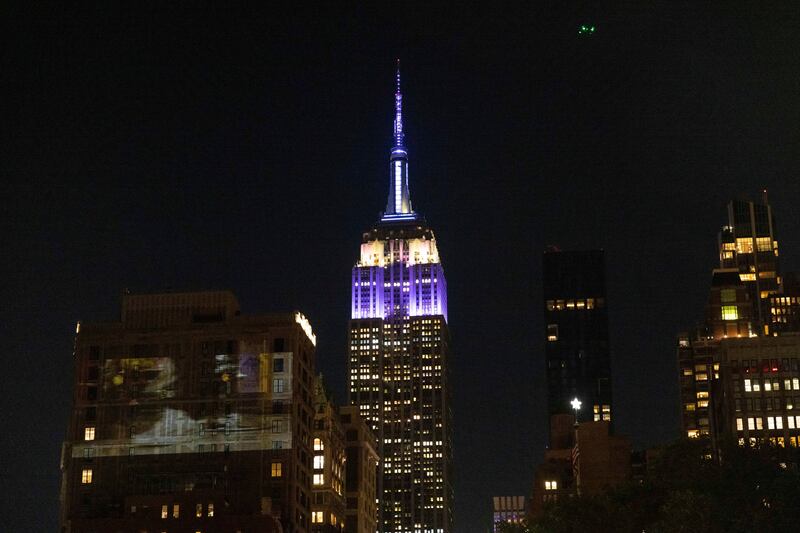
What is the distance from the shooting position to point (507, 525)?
172625 millimetres

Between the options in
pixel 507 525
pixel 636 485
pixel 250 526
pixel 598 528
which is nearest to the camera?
pixel 598 528

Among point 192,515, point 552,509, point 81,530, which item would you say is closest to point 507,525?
point 552,509

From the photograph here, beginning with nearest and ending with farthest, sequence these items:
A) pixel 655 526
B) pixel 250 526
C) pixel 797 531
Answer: pixel 797 531
pixel 655 526
pixel 250 526

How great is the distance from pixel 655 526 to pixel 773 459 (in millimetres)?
19380

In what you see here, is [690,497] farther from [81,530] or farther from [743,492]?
[81,530]

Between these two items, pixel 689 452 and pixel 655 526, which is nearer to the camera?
pixel 655 526

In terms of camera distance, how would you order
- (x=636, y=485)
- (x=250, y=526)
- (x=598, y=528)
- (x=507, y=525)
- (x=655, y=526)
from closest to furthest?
(x=655, y=526)
(x=598, y=528)
(x=636, y=485)
(x=507, y=525)
(x=250, y=526)

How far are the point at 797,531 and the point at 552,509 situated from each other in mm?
42485

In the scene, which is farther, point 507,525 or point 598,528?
point 507,525

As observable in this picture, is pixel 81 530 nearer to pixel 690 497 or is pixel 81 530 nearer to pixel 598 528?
pixel 598 528

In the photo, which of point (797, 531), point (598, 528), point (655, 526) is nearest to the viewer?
point (797, 531)

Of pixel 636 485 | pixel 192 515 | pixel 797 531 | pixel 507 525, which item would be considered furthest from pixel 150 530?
pixel 797 531

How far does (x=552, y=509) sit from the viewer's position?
16075 centimetres

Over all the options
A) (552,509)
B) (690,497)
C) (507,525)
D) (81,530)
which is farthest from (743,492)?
(81,530)
